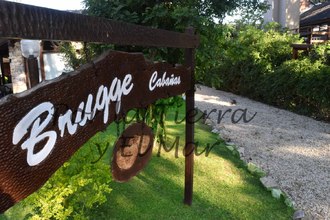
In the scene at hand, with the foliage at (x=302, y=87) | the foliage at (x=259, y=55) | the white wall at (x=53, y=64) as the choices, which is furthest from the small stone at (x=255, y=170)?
the white wall at (x=53, y=64)

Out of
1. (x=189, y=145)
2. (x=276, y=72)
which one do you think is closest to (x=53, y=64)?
(x=276, y=72)

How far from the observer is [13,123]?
1.10m

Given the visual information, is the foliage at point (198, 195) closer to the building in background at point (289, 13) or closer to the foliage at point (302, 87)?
the foliage at point (302, 87)

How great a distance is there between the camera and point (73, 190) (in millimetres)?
2689

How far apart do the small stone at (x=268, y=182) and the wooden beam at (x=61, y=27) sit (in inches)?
107

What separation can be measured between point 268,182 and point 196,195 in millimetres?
1021

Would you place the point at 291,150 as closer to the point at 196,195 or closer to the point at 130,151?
the point at 196,195

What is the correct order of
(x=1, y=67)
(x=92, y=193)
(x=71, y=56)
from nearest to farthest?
(x=92, y=193), (x=71, y=56), (x=1, y=67)

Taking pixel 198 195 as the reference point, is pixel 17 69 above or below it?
above

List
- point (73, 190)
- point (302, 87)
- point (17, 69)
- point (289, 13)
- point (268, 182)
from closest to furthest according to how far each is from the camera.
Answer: point (73, 190) < point (268, 182) < point (302, 87) < point (17, 69) < point (289, 13)

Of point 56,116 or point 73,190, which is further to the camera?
point 73,190

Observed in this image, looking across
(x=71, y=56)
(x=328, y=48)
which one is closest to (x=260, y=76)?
(x=328, y=48)

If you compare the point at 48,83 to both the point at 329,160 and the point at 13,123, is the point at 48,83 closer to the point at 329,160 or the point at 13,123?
the point at 13,123

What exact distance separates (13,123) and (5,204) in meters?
0.28
